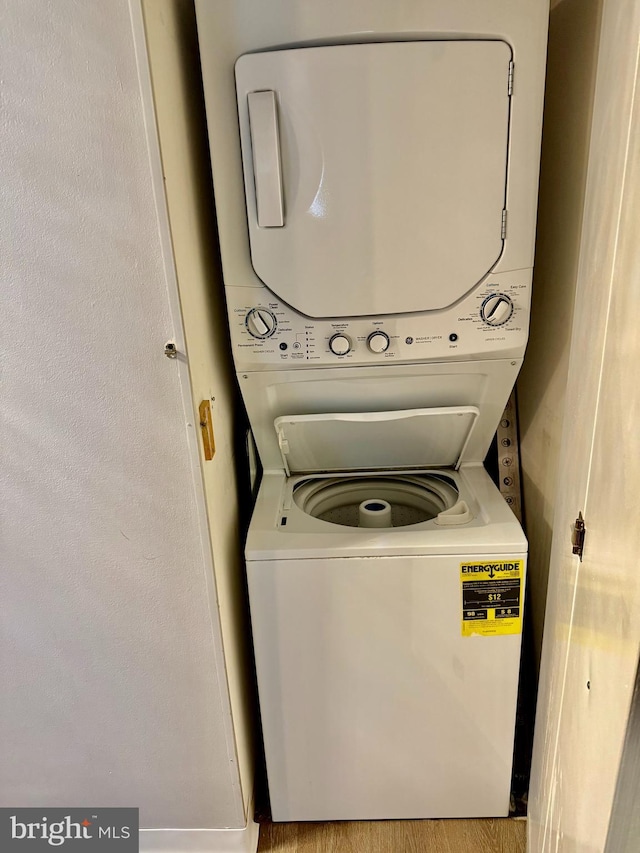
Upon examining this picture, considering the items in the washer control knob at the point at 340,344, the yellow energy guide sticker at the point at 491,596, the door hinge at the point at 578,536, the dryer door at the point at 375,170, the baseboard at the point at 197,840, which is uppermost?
the dryer door at the point at 375,170

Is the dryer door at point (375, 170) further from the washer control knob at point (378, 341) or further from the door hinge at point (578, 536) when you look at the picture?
the door hinge at point (578, 536)

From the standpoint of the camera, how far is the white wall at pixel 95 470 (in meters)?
0.90

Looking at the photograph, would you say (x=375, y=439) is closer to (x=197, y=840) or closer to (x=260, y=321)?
(x=260, y=321)

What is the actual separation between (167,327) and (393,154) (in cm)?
52

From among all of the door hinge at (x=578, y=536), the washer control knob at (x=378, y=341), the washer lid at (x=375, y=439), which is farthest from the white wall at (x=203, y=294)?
the door hinge at (x=578, y=536)

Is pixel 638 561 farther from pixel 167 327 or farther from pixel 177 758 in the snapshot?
pixel 177 758

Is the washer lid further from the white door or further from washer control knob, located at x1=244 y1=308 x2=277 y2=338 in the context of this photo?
the white door

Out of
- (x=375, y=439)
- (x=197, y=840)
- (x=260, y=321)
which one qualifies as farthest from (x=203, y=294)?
(x=197, y=840)

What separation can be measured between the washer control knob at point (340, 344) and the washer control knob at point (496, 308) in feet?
0.91

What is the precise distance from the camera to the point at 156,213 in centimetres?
94

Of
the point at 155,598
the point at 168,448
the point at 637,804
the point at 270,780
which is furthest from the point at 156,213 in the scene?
the point at 270,780

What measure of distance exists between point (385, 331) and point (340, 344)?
0.32 ft

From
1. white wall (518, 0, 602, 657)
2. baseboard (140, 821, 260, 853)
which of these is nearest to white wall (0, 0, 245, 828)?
baseboard (140, 821, 260, 853)

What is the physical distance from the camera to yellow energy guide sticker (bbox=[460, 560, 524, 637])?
1212 millimetres
